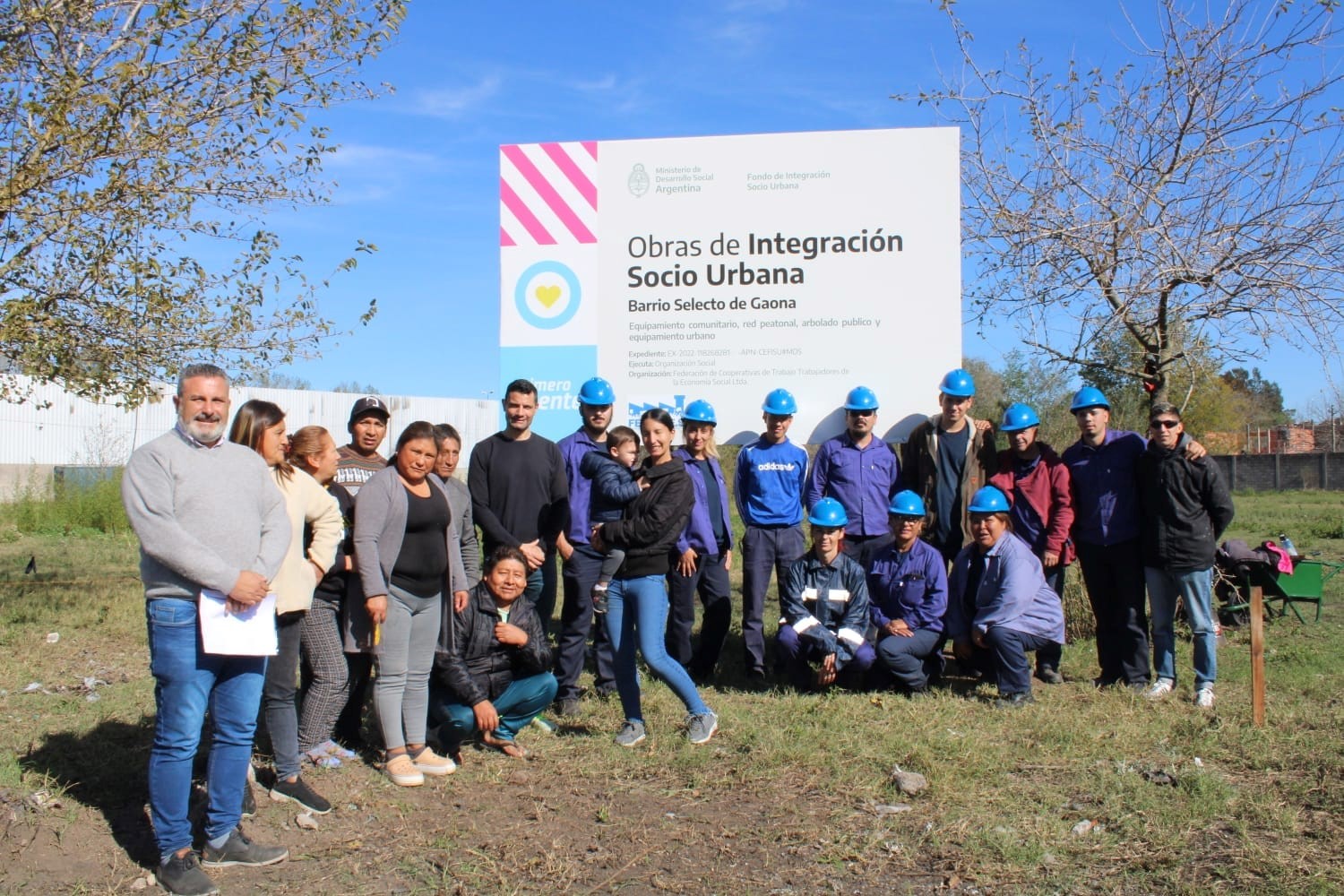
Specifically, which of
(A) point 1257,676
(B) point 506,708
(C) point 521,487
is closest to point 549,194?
(C) point 521,487

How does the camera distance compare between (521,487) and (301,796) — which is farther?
(521,487)

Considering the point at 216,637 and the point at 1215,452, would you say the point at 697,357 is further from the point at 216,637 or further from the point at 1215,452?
the point at 1215,452

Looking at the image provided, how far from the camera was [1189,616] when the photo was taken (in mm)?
6695

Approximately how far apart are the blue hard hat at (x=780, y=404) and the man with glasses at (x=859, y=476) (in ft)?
1.22

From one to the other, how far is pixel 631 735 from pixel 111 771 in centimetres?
265

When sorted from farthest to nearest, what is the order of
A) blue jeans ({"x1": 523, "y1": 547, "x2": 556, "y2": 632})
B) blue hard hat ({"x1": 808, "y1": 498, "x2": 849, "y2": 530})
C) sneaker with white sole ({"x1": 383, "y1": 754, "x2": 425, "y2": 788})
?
blue hard hat ({"x1": 808, "y1": 498, "x2": 849, "y2": 530})
blue jeans ({"x1": 523, "y1": 547, "x2": 556, "y2": 632})
sneaker with white sole ({"x1": 383, "y1": 754, "x2": 425, "y2": 788})

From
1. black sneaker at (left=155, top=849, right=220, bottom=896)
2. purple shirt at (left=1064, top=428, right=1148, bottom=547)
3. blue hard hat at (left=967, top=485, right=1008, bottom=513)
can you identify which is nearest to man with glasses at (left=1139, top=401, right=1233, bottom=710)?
purple shirt at (left=1064, top=428, right=1148, bottom=547)

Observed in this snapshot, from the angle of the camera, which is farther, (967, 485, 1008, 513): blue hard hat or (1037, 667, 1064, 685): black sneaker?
(1037, 667, 1064, 685): black sneaker

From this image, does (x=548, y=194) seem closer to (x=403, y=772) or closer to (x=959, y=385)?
(x=959, y=385)

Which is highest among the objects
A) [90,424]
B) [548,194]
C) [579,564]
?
[548,194]

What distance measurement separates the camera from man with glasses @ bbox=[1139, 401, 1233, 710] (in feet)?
21.4

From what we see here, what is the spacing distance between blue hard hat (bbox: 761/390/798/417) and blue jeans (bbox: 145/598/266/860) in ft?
13.7

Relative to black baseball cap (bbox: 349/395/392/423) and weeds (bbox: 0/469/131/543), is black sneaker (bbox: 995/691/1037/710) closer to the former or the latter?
black baseball cap (bbox: 349/395/392/423)

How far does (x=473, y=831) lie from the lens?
460 centimetres
